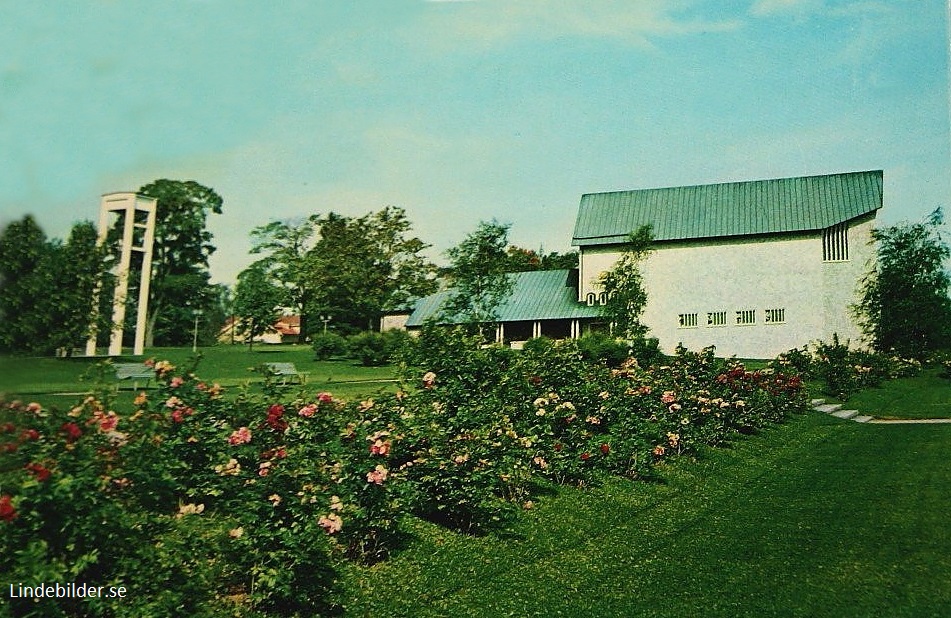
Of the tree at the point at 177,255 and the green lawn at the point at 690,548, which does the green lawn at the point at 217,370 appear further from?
the tree at the point at 177,255

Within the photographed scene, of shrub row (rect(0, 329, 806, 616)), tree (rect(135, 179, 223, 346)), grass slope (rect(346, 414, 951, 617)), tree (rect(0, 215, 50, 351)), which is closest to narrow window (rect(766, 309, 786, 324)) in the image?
grass slope (rect(346, 414, 951, 617))

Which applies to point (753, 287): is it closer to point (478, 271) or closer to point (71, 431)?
point (478, 271)

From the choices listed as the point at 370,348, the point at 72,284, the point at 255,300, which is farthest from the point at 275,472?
the point at 370,348

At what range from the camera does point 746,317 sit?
2428 cm

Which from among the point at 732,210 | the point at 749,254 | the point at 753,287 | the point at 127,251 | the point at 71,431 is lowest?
the point at 71,431

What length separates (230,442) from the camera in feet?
13.8

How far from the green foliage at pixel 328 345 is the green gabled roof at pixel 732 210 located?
15.2m

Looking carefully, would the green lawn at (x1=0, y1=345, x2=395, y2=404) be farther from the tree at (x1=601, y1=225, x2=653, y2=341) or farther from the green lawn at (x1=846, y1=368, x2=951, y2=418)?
the tree at (x1=601, y1=225, x2=653, y2=341)

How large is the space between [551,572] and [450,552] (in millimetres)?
694

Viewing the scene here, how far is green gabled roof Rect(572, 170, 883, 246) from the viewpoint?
2436 centimetres

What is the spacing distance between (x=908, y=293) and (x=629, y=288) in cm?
788

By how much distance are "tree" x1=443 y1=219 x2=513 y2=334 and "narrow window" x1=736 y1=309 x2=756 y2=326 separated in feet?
37.5

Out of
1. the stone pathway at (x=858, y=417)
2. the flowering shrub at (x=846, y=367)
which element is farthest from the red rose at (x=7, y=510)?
the flowering shrub at (x=846, y=367)

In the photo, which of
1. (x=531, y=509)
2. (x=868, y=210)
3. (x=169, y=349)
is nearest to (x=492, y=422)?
(x=531, y=509)
